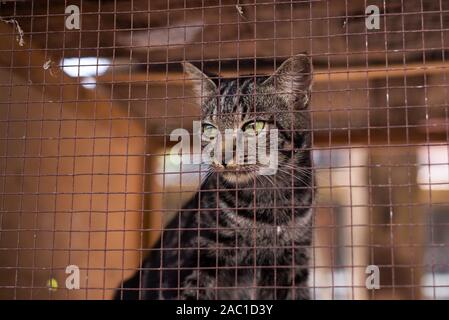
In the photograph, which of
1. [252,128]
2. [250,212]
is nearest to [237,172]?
[252,128]

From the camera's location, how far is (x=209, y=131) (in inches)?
114

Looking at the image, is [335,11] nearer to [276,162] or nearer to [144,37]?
[276,162]

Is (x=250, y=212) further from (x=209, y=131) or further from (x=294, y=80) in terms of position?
(x=294, y=80)

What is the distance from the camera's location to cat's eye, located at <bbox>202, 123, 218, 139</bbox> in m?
2.85

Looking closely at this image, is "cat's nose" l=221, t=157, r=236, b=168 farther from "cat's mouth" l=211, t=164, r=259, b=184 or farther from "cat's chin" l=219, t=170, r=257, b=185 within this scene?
"cat's chin" l=219, t=170, r=257, b=185

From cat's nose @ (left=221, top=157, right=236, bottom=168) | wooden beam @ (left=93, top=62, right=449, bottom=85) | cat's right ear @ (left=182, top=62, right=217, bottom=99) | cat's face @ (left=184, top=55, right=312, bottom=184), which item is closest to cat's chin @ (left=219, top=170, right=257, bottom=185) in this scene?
cat's face @ (left=184, top=55, right=312, bottom=184)

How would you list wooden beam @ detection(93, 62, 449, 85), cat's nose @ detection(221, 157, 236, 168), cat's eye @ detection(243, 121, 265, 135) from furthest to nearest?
wooden beam @ detection(93, 62, 449, 85) < cat's eye @ detection(243, 121, 265, 135) < cat's nose @ detection(221, 157, 236, 168)

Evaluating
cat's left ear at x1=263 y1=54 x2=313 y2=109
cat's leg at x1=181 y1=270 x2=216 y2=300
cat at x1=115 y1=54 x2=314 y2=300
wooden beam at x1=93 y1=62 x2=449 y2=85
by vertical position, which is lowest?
cat's leg at x1=181 y1=270 x2=216 y2=300

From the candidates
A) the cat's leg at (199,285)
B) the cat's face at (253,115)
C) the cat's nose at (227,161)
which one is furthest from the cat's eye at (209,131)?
the cat's leg at (199,285)

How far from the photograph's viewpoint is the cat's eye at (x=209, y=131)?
2845 millimetres

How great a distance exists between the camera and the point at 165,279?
295cm

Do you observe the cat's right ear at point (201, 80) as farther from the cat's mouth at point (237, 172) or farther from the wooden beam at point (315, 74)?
the cat's mouth at point (237, 172)
